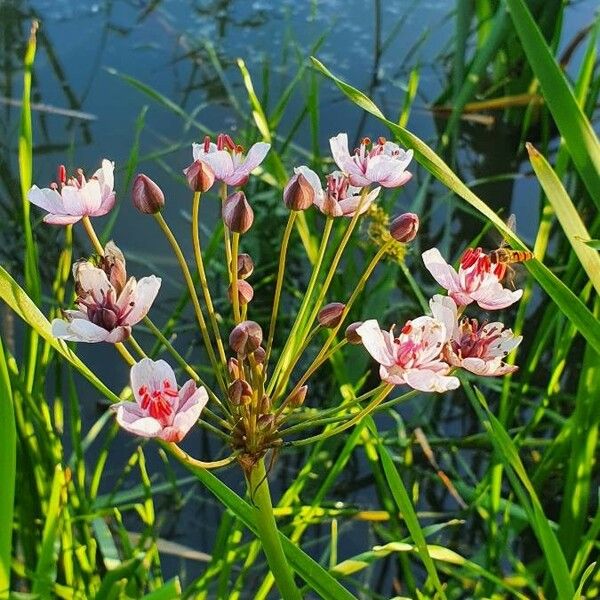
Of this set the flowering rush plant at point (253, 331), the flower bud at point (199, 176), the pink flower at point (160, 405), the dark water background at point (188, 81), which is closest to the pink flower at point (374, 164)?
the flowering rush plant at point (253, 331)

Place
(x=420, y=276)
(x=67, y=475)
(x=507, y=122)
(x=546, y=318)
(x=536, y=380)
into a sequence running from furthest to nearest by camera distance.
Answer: (x=507, y=122) < (x=420, y=276) < (x=536, y=380) < (x=546, y=318) < (x=67, y=475)

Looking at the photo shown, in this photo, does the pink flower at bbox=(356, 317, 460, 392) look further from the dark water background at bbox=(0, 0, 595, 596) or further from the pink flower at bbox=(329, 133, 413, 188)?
the dark water background at bbox=(0, 0, 595, 596)

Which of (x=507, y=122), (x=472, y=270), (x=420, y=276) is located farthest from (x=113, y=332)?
Result: (x=507, y=122)

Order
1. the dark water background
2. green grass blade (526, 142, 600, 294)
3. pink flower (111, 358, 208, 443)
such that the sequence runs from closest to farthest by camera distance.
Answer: pink flower (111, 358, 208, 443), green grass blade (526, 142, 600, 294), the dark water background

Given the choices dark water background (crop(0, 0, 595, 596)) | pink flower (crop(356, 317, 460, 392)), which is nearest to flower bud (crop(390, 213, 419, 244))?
pink flower (crop(356, 317, 460, 392))

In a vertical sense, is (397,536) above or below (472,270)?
below

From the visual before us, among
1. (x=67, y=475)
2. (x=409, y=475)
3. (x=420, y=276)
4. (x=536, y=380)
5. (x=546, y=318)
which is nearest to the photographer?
(x=67, y=475)

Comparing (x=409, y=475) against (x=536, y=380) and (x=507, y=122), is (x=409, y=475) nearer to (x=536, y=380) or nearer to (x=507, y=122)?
(x=536, y=380)
